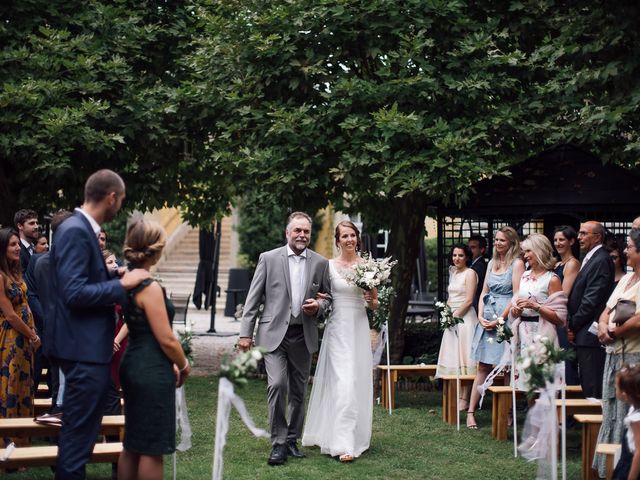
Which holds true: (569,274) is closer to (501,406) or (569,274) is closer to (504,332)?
(504,332)

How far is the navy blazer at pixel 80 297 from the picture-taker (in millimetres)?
6043

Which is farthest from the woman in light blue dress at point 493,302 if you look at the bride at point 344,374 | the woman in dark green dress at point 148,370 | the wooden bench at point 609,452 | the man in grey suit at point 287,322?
the woman in dark green dress at point 148,370

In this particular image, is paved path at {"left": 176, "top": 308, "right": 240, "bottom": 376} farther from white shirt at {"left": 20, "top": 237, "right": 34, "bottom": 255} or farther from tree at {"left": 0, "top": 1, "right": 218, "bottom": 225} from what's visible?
white shirt at {"left": 20, "top": 237, "right": 34, "bottom": 255}

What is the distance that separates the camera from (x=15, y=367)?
918cm

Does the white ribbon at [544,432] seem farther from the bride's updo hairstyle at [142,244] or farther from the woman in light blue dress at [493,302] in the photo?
the woman in light blue dress at [493,302]

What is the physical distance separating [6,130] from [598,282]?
28.5ft

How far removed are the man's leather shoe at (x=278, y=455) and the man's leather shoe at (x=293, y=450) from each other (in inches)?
12.3

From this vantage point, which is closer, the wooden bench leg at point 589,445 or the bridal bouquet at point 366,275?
the wooden bench leg at point 589,445

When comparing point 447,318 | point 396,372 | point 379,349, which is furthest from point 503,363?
point 379,349

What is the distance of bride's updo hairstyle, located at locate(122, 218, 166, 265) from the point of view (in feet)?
20.9

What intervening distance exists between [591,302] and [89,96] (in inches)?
332

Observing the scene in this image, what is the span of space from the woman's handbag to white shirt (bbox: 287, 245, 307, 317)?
3134 millimetres

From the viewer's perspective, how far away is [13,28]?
14672mm

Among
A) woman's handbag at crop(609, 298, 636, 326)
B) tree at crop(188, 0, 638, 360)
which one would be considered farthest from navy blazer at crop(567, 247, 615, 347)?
tree at crop(188, 0, 638, 360)
